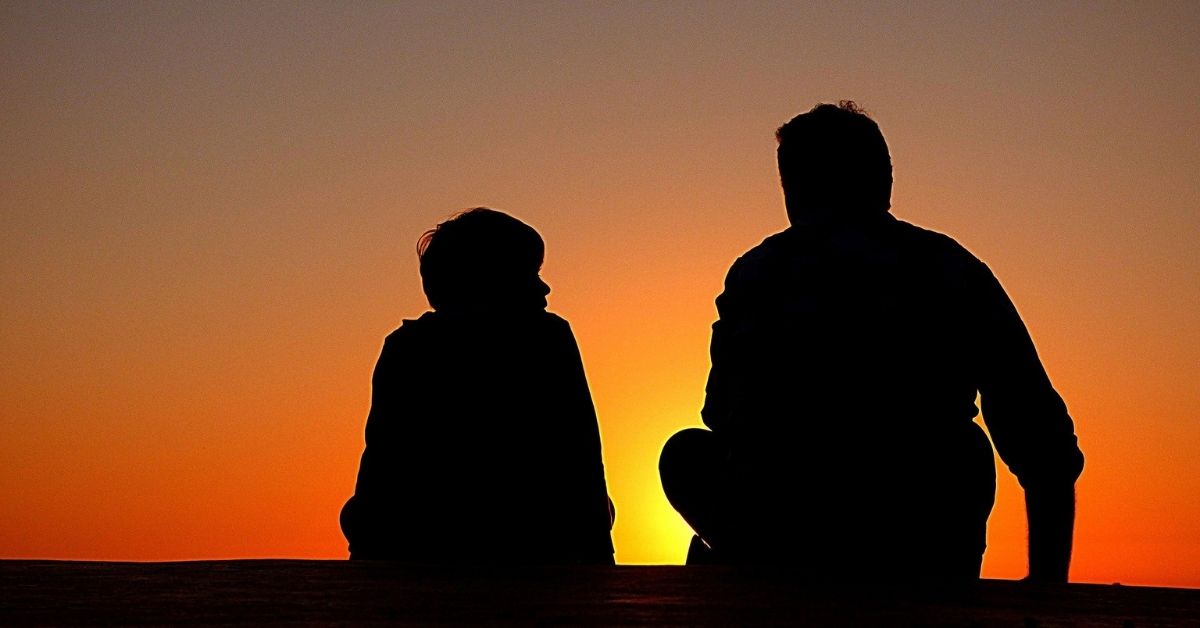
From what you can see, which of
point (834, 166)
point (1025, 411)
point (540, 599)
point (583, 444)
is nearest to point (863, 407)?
point (1025, 411)

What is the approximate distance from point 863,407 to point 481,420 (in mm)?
1011

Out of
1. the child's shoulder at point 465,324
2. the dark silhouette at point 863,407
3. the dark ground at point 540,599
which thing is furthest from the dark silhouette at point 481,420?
the dark ground at point 540,599

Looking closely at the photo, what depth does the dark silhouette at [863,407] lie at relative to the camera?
2461 mm

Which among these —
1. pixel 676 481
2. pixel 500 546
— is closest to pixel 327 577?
pixel 676 481

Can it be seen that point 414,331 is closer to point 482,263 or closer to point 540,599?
point 482,263

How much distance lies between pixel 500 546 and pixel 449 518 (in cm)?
11

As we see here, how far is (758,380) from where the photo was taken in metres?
2.56

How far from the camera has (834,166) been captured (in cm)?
266

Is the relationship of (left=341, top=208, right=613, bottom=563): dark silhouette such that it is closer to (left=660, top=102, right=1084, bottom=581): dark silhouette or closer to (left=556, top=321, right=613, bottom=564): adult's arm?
(left=556, top=321, right=613, bottom=564): adult's arm

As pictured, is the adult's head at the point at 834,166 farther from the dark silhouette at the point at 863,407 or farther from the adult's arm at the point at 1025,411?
the adult's arm at the point at 1025,411

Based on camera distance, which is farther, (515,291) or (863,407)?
(515,291)

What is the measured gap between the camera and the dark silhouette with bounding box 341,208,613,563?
10.6 feet

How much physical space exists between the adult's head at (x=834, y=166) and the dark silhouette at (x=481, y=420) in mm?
724

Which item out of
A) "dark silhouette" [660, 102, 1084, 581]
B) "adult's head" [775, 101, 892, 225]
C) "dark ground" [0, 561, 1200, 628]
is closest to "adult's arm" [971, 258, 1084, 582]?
"dark silhouette" [660, 102, 1084, 581]
